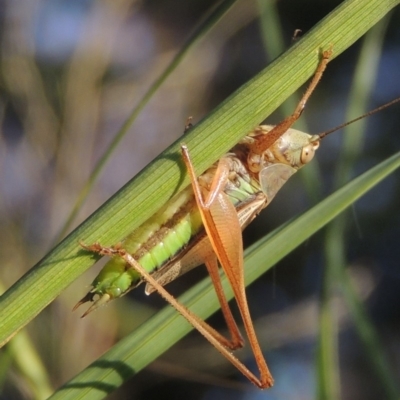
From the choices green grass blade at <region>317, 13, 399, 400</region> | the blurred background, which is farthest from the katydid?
the blurred background

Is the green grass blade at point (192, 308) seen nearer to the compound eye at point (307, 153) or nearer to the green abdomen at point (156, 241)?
the green abdomen at point (156, 241)

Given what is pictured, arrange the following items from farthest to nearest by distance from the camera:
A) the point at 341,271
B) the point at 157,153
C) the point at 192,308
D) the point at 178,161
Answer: the point at 157,153 < the point at 341,271 < the point at 192,308 < the point at 178,161

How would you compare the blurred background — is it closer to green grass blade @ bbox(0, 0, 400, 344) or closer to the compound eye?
the compound eye

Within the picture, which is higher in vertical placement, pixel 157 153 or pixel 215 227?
pixel 157 153

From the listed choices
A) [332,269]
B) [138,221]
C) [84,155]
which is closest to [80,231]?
[138,221]

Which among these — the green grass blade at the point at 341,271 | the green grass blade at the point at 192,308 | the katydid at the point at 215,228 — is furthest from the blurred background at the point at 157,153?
the green grass blade at the point at 192,308

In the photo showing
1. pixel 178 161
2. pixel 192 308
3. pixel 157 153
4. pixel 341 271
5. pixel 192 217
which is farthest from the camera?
pixel 157 153

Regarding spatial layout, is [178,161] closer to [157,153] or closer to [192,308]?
[192,308]

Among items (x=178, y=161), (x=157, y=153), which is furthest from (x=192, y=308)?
(x=157, y=153)
